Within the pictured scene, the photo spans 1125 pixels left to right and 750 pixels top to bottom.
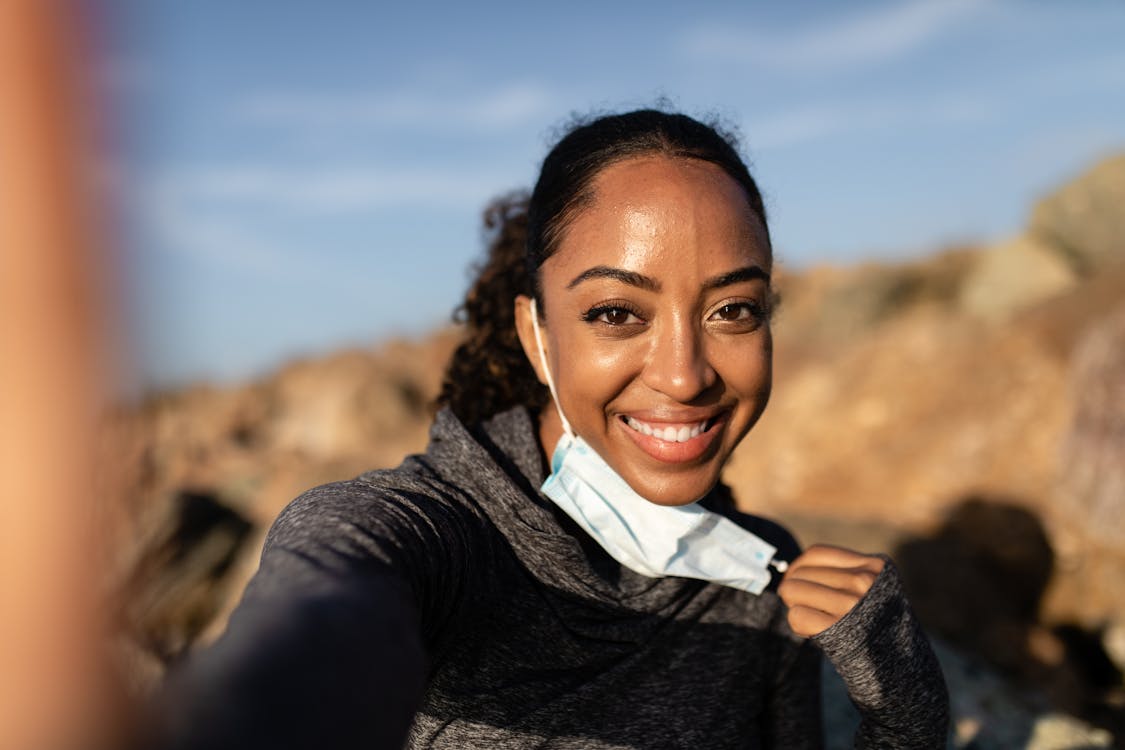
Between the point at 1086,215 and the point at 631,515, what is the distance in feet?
39.0

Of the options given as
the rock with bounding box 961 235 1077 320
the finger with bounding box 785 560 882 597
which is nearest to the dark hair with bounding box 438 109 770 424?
the finger with bounding box 785 560 882 597

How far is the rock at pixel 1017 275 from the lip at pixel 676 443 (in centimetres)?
978

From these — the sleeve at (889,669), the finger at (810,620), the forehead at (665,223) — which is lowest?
the sleeve at (889,669)

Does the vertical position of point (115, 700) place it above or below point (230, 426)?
above

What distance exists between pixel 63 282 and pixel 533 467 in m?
1.59

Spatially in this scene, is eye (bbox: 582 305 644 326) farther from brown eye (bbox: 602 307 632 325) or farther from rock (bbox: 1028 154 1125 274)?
rock (bbox: 1028 154 1125 274)

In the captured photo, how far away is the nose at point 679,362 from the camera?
190 centimetres

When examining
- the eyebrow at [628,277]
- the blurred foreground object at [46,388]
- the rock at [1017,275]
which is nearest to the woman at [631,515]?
the eyebrow at [628,277]

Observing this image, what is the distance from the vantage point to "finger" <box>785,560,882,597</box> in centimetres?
198

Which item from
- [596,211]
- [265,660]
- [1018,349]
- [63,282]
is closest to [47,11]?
[63,282]

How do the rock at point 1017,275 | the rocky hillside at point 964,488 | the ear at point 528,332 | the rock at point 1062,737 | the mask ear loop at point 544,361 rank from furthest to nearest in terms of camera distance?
the rock at point 1017,275, the rocky hillside at point 964,488, the rock at point 1062,737, the ear at point 528,332, the mask ear loop at point 544,361

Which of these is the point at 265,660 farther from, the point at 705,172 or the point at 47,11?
the point at 705,172

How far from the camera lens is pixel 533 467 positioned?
2088 millimetres

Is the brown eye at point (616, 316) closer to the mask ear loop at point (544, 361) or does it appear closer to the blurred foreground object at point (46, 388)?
the mask ear loop at point (544, 361)
